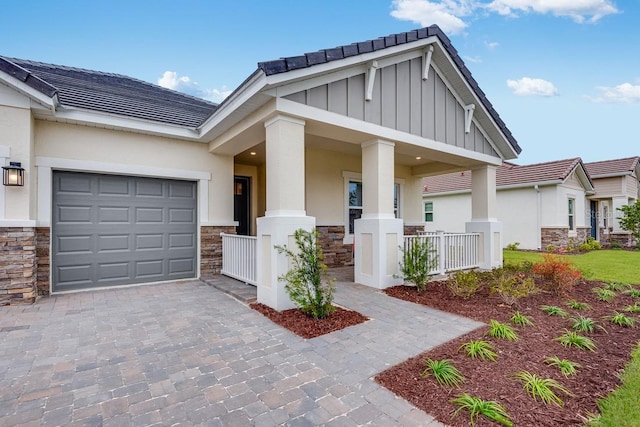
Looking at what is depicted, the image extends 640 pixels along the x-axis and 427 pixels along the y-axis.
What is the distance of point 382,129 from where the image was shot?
19.4 ft

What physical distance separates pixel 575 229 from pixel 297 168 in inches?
636

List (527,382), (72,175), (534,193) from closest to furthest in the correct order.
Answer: (527,382), (72,175), (534,193)

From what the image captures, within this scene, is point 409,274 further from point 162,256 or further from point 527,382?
point 162,256

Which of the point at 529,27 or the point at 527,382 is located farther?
the point at 529,27

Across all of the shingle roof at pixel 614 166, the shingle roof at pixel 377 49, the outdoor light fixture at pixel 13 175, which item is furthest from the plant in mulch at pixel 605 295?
the shingle roof at pixel 614 166

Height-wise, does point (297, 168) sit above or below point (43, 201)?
above

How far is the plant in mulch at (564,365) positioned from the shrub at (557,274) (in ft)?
11.3

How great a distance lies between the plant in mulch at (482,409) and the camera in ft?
7.05

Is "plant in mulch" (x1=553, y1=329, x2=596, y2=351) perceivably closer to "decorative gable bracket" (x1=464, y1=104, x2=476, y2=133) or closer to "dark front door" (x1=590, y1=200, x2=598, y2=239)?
"decorative gable bracket" (x1=464, y1=104, x2=476, y2=133)

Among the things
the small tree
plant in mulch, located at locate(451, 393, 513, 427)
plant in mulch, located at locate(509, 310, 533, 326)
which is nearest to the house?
plant in mulch, located at locate(509, 310, 533, 326)

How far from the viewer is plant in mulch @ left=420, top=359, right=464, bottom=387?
262cm

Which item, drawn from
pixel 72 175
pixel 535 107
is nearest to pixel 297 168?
pixel 72 175

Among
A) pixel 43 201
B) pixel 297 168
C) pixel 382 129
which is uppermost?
pixel 382 129

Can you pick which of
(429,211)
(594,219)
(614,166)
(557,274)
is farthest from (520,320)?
(614,166)
